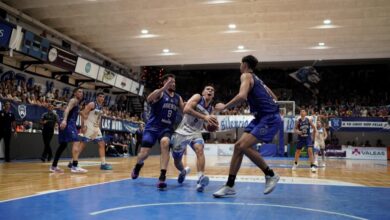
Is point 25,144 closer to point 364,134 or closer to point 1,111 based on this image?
point 1,111

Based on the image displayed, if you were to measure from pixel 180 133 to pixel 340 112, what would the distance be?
76.1 feet

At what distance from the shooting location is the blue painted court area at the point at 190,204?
3443 mm

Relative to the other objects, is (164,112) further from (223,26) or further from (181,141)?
(223,26)

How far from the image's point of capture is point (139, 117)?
27156mm

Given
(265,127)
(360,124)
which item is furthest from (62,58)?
(360,124)

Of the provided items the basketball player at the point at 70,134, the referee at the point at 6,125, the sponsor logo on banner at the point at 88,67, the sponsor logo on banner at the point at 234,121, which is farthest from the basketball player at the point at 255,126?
the sponsor logo on banner at the point at 234,121

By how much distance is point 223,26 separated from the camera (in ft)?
59.4

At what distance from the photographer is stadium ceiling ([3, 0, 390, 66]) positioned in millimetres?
15594

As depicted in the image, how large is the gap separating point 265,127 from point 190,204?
1497mm

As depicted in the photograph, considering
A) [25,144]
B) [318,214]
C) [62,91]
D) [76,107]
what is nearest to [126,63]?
[62,91]

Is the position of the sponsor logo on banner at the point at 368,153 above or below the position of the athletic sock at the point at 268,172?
below

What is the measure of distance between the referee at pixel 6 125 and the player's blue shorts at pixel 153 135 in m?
7.29

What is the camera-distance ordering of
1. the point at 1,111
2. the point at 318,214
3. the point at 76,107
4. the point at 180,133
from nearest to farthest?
the point at 318,214, the point at 180,133, the point at 76,107, the point at 1,111

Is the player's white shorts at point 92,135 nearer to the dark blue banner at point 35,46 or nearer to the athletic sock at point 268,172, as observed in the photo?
the athletic sock at point 268,172
